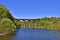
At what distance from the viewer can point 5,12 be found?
63.1m

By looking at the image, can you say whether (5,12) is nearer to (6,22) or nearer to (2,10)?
(2,10)

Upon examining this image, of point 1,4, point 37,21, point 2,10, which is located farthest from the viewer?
point 37,21

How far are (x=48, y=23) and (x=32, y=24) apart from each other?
24.5 meters

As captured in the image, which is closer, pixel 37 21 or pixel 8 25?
pixel 8 25

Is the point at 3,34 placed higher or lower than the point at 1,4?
lower

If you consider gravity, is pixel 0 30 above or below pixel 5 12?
below

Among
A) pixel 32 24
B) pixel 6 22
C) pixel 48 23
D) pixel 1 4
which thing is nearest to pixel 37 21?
pixel 32 24

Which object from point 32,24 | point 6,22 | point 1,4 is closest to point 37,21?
point 32,24

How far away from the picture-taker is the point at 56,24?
4931 inches

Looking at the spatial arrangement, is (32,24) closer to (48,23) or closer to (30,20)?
(30,20)

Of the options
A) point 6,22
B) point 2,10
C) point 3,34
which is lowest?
point 3,34

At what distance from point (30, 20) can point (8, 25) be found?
99888 millimetres

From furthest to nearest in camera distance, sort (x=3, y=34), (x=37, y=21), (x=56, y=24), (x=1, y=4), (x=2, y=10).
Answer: (x=37, y=21) → (x=56, y=24) → (x=1, y=4) → (x=2, y=10) → (x=3, y=34)

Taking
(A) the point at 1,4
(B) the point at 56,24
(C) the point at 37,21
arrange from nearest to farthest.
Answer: (A) the point at 1,4 → (B) the point at 56,24 → (C) the point at 37,21
